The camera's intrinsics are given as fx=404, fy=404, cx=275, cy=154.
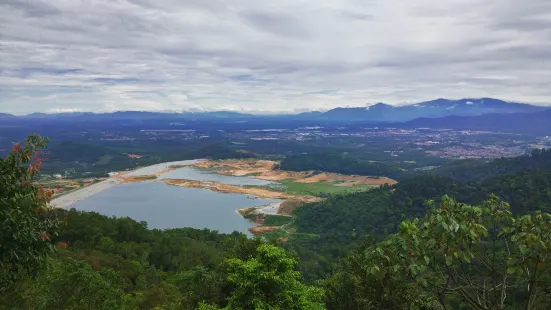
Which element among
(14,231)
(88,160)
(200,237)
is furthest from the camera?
(88,160)

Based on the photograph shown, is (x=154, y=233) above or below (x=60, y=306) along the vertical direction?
below

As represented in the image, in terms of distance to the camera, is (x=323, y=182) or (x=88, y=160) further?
(x=88, y=160)

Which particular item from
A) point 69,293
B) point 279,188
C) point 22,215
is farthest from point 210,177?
point 22,215

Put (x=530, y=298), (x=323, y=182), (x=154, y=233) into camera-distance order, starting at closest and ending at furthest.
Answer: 1. (x=530, y=298)
2. (x=154, y=233)
3. (x=323, y=182)

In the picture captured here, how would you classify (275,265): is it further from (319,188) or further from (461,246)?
(319,188)

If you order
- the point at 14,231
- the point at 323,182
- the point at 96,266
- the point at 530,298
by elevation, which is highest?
the point at 14,231

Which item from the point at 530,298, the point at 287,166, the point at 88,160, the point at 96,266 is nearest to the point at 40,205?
the point at 530,298

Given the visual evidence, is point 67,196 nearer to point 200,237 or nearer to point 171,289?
point 200,237

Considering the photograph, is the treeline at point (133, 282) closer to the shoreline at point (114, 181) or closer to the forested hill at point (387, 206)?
the forested hill at point (387, 206)
